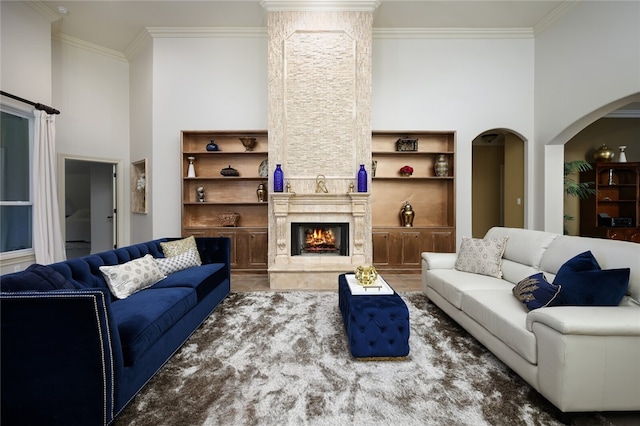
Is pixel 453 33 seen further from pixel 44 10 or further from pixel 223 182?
pixel 44 10

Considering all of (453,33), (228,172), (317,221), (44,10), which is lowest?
(317,221)

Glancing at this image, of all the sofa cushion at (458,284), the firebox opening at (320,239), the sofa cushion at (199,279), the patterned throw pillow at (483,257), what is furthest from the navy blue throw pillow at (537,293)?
the sofa cushion at (199,279)

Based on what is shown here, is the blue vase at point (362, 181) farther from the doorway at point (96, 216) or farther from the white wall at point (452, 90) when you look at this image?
the doorway at point (96, 216)

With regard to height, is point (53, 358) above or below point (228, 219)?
below

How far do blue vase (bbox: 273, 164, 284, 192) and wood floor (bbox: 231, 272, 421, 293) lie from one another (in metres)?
1.43

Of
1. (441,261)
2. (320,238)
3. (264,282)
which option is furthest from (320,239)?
(441,261)

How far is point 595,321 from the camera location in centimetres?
150

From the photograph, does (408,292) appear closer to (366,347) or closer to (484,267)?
(484,267)

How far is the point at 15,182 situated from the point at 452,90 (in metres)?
6.84

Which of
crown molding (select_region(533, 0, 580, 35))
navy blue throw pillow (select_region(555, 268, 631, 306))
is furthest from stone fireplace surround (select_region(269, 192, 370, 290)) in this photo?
crown molding (select_region(533, 0, 580, 35))

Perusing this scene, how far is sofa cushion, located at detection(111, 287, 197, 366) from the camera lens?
5.51 ft

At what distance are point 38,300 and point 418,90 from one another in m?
5.45

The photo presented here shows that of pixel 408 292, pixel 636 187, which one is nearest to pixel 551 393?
pixel 408 292

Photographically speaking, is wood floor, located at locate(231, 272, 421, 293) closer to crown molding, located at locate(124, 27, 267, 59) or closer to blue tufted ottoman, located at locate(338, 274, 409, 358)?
blue tufted ottoman, located at locate(338, 274, 409, 358)
